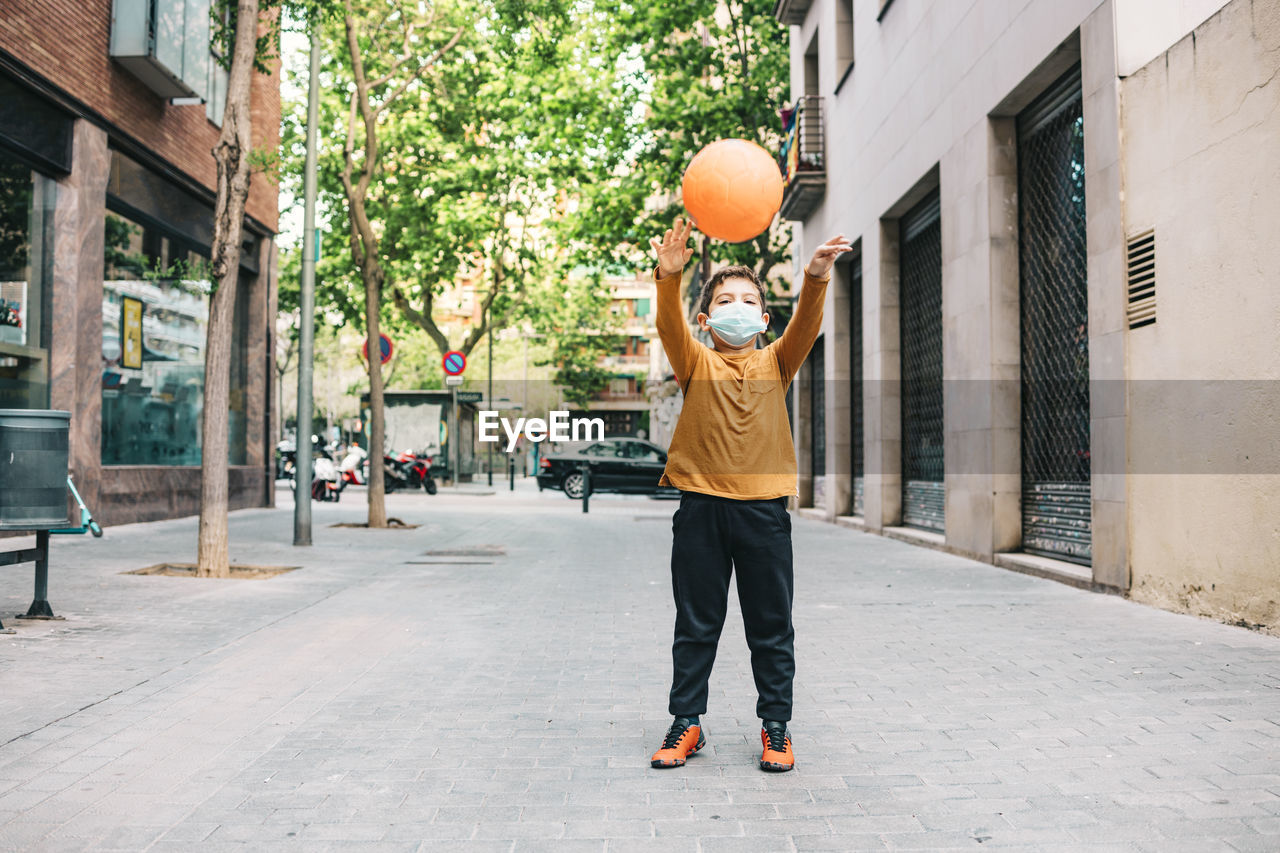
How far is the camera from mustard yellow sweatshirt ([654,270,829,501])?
3.97 m

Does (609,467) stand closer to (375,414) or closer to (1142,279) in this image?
(375,414)

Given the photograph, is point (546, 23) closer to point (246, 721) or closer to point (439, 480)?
point (246, 721)

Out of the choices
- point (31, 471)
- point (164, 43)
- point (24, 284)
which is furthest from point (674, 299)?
point (164, 43)

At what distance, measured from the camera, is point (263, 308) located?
19.7 metres

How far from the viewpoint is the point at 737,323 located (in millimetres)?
4039

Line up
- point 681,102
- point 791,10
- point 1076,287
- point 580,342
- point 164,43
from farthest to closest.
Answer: point 580,342, point 681,102, point 791,10, point 164,43, point 1076,287

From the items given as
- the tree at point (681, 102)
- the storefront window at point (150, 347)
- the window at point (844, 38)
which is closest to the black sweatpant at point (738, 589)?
the storefront window at point (150, 347)

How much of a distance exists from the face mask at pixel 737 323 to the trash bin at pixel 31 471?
15.2 feet

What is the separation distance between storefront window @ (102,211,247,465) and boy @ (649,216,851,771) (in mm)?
9760

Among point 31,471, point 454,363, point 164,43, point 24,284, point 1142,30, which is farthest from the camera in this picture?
point 454,363

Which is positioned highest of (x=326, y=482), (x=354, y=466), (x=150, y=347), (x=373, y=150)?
(x=373, y=150)

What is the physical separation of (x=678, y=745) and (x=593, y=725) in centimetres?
70

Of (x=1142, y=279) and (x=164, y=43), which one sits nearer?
(x=1142, y=279)

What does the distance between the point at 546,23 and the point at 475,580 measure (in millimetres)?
8566
